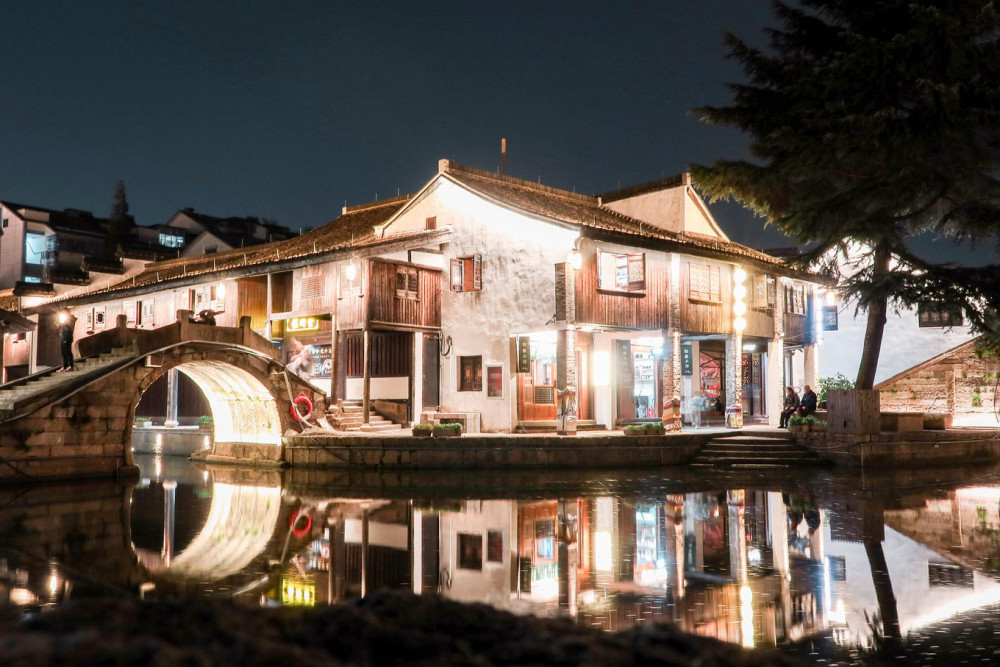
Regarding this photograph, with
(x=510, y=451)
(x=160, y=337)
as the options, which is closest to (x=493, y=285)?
(x=510, y=451)

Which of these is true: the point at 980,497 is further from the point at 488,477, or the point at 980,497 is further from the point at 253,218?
the point at 253,218

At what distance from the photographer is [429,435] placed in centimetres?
2355

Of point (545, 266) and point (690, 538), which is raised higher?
point (545, 266)

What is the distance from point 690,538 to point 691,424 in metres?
18.9

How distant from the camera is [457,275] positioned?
28.2 m

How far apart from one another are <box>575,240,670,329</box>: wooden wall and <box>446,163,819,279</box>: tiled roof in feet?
2.72

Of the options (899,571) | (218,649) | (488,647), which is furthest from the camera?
(899,571)

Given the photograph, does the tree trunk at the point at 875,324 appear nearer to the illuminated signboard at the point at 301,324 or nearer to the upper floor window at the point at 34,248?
the illuminated signboard at the point at 301,324

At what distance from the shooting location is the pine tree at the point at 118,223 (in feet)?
179

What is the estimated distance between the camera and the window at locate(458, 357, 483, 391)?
27.7m

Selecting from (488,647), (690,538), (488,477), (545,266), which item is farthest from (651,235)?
(488,647)

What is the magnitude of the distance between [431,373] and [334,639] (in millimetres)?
24828

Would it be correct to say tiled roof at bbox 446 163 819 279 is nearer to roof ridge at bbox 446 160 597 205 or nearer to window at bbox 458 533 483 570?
roof ridge at bbox 446 160 597 205

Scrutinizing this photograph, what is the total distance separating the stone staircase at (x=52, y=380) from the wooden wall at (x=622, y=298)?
13.0 m
